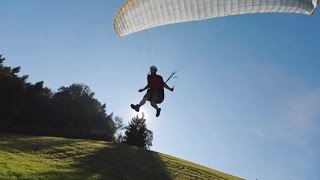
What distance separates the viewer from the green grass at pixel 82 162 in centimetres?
3216

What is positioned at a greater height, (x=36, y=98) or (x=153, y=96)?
(x=36, y=98)

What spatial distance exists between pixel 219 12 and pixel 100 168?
22.5 metres

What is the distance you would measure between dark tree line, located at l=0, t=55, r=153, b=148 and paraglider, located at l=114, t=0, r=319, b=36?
1673 inches

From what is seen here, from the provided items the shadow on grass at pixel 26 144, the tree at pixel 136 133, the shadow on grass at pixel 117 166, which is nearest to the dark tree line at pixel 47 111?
the tree at pixel 136 133

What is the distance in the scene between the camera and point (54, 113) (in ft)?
246

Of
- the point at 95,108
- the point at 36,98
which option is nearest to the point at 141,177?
the point at 36,98

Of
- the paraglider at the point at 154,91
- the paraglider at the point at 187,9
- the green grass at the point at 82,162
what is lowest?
the green grass at the point at 82,162

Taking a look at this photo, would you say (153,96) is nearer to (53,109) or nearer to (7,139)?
(7,139)

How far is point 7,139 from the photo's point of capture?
46125mm

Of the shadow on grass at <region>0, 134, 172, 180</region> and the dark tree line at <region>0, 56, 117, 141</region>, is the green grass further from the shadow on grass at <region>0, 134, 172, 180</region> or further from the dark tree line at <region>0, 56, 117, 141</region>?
the dark tree line at <region>0, 56, 117, 141</region>

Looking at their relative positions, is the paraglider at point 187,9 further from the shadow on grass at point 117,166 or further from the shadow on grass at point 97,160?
the shadow on grass at point 117,166

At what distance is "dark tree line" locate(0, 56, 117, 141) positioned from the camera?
67.5 metres

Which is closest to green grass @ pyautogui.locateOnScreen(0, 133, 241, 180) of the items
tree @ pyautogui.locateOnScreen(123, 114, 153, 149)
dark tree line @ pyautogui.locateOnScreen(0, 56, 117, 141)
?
tree @ pyautogui.locateOnScreen(123, 114, 153, 149)

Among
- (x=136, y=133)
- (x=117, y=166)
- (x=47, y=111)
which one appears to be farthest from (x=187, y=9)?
(x=47, y=111)
